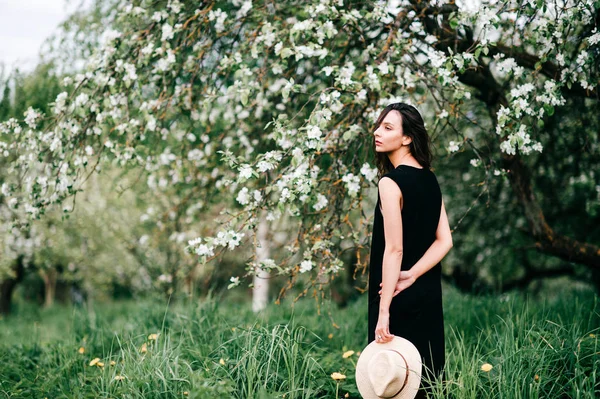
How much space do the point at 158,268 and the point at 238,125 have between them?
588 cm

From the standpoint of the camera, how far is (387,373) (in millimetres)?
2539

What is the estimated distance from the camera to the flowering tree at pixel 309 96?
3.44 meters

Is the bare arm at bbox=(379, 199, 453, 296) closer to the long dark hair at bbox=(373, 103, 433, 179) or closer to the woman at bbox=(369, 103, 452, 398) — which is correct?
the woman at bbox=(369, 103, 452, 398)

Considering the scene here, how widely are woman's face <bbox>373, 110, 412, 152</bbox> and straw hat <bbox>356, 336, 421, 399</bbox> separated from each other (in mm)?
979

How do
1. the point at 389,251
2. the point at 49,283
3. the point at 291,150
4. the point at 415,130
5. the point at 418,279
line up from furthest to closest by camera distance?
1. the point at 49,283
2. the point at 291,150
3. the point at 415,130
4. the point at 418,279
5. the point at 389,251

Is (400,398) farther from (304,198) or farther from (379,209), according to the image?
(304,198)

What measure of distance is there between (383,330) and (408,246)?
0.44 metres

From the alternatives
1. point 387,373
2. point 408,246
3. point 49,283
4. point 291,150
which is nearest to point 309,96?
point 291,150

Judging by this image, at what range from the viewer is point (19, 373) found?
154 inches

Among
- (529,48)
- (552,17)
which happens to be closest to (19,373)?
(552,17)

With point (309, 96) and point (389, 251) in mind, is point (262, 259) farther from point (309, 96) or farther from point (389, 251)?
point (389, 251)

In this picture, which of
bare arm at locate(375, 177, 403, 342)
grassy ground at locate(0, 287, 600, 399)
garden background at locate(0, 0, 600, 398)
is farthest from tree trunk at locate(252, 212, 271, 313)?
bare arm at locate(375, 177, 403, 342)

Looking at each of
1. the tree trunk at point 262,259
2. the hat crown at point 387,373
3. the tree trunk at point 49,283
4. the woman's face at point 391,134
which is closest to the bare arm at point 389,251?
the hat crown at point 387,373

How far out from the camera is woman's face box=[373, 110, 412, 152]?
9.43 ft
